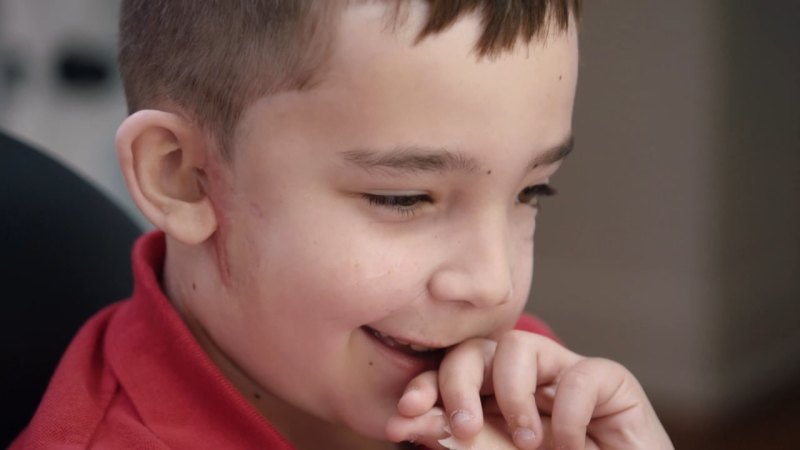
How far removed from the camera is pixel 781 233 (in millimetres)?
2723

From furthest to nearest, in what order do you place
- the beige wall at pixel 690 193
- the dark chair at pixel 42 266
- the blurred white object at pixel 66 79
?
the beige wall at pixel 690 193, the blurred white object at pixel 66 79, the dark chair at pixel 42 266

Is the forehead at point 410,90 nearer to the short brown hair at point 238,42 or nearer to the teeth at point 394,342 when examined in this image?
the short brown hair at point 238,42

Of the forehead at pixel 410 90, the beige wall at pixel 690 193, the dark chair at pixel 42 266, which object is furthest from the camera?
the beige wall at pixel 690 193

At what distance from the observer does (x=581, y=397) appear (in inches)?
36.7

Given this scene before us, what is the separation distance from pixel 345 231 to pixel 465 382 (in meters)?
0.17

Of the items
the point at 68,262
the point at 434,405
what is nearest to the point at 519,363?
the point at 434,405

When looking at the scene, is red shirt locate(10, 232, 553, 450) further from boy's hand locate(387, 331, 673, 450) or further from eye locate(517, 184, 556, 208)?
eye locate(517, 184, 556, 208)

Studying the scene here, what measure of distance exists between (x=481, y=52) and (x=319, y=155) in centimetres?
16

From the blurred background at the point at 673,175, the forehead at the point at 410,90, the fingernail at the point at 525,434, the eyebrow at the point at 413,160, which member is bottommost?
the blurred background at the point at 673,175

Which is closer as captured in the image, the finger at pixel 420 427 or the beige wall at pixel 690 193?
the finger at pixel 420 427

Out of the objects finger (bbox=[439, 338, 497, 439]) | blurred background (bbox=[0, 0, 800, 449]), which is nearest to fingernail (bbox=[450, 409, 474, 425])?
finger (bbox=[439, 338, 497, 439])

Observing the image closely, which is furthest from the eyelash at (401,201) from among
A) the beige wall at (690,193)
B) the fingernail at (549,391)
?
the beige wall at (690,193)

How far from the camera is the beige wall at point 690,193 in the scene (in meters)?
2.51

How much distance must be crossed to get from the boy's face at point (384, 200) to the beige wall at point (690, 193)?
163 cm
